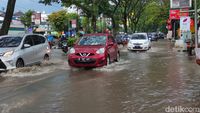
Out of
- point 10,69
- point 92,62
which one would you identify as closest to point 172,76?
point 92,62

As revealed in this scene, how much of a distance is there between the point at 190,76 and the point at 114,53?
612 cm

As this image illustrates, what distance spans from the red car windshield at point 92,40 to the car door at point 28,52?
2.22 m

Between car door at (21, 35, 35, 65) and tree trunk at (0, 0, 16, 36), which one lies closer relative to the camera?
car door at (21, 35, 35, 65)

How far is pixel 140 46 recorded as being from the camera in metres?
34.3

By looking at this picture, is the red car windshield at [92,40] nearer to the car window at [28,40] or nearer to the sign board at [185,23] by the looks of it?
the car window at [28,40]

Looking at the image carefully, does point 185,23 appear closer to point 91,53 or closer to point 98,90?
point 91,53

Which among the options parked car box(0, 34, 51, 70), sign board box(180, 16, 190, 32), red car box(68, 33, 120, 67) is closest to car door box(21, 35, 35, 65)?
parked car box(0, 34, 51, 70)

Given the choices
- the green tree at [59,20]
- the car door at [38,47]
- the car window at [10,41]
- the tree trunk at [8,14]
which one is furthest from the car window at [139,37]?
the green tree at [59,20]

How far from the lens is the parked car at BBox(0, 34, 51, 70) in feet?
53.6

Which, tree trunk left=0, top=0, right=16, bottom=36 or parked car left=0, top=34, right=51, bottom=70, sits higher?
tree trunk left=0, top=0, right=16, bottom=36

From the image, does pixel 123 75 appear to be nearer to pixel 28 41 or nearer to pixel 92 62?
pixel 92 62

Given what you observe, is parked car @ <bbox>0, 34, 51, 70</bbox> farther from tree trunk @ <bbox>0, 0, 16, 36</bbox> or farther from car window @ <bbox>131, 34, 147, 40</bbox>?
car window @ <bbox>131, 34, 147, 40</bbox>

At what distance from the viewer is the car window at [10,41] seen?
17547 mm

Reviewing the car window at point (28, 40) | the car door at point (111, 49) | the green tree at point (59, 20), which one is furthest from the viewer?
the green tree at point (59, 20)
